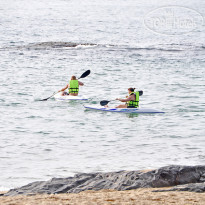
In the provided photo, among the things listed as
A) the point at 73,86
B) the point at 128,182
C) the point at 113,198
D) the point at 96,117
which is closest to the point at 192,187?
the point at 128,182

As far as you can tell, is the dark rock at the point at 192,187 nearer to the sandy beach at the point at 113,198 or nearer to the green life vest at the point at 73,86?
the sandy beach at the point at 113,198

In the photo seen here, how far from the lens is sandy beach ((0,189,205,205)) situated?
7.81m

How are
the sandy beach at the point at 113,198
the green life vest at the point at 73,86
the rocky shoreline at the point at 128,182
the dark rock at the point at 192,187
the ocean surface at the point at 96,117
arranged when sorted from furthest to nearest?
the green life vest at the point at 73,86
the ocean surface at the point at 96,117
the rocky shoreline at the point at 128,182
the dark rock at the point at 192,187
the sandy beach at the point at 113,198

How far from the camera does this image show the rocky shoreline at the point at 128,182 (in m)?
8.96

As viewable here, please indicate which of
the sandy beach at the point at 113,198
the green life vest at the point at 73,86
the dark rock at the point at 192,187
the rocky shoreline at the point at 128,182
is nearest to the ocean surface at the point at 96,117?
the green life vest at the point at 73,86

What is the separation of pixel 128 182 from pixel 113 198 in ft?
3.67

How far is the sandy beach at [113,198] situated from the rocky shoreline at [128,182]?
303 millimetres

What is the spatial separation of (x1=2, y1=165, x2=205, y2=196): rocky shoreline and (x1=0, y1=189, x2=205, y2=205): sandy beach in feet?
0.99

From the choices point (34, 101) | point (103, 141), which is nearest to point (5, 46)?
point (34, 101)

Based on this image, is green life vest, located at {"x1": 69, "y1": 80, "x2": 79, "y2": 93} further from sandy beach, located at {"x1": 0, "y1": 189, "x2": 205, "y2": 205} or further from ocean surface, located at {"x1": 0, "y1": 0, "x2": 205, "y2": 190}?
sandy beach, located at {"x1": 0, "y1": 189, "x2": 205, "y2": 205}

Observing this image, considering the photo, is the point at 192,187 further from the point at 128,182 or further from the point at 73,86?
the point at 73,86

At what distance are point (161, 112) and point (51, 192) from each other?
1240 centimetres

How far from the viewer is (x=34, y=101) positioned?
23.7 metres

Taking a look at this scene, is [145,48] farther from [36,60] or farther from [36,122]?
[36,122]
